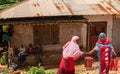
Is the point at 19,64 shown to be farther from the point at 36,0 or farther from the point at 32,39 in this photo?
the point at 36,0

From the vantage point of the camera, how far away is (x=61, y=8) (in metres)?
16.0

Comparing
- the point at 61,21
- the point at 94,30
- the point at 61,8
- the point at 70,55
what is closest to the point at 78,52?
the point at 70,55

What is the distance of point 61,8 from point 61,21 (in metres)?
1.28

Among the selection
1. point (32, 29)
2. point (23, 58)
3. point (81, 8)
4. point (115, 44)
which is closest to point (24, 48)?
point (23, 58)

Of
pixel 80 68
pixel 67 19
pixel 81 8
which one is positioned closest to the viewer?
pixel 80 68

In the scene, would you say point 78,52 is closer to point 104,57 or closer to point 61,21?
point 104,57

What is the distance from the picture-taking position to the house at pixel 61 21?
15.0 m

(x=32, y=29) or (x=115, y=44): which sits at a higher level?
(x=32, y=29)

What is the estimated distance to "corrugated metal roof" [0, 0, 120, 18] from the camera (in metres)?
15.0

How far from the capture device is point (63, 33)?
1652 cm

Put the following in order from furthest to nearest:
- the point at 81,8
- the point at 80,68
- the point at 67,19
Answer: the point at 81,8, the point at 67,19, the point at 80,68

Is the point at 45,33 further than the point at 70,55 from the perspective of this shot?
Yes

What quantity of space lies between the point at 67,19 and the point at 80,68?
2.73 m

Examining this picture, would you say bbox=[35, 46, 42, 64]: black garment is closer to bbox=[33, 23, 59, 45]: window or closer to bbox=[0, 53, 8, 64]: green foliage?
bbox=[33, 23, 59, 45]: window
